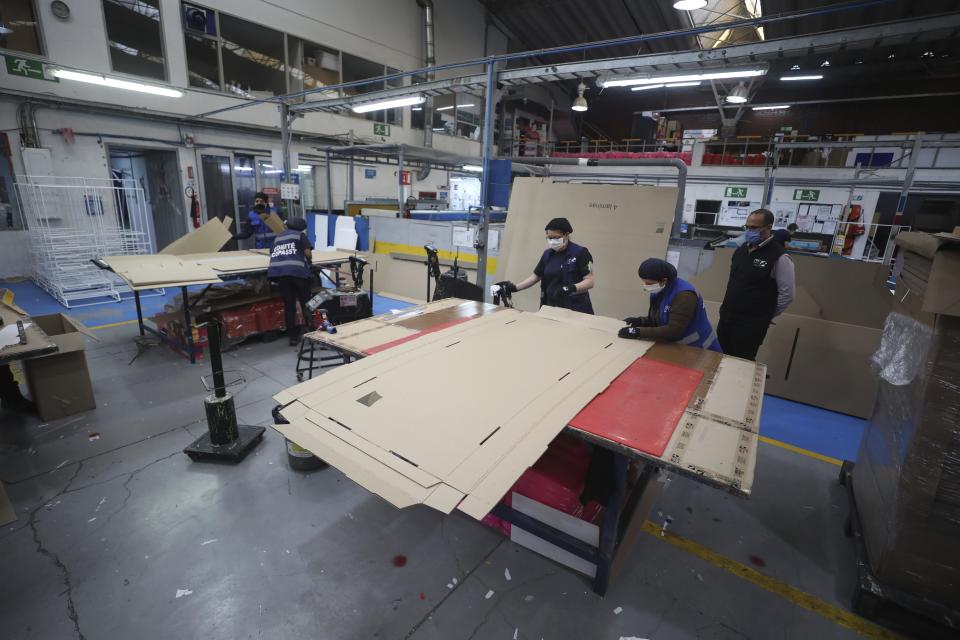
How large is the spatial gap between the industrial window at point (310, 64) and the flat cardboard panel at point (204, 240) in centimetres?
578

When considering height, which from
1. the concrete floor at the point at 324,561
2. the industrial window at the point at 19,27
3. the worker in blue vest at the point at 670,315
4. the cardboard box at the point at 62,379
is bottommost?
the concrete floor at the point at 324,561

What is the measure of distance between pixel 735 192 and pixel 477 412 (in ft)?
40.4

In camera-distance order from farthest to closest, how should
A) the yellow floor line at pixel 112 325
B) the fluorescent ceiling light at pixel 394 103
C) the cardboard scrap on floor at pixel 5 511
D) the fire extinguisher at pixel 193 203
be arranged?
the fire extinguisher at pixel 193 203, the fluorescent ceiling light at pixel 394 103, the yellow floor line at pixel 112 325, the cardboard scrap on floor at pixel 5 511

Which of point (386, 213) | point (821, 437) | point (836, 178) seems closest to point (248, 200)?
point (386, 213)

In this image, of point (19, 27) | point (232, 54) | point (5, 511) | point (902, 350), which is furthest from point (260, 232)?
point (902, 350)

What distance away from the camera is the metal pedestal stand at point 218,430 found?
2.81m

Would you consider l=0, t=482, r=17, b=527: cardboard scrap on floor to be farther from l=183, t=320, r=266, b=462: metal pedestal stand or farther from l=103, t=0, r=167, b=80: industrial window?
l=103, t=0, r=167, b=80: industrial window

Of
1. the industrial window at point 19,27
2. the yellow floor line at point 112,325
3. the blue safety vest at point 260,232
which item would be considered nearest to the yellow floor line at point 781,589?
the yellow floor line at point 112,325

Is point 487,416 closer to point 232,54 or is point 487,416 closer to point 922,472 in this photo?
point 922,472

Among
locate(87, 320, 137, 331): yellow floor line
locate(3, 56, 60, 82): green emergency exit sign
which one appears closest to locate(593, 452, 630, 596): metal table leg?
locate(87, 320, 137, 331): yellow floor line

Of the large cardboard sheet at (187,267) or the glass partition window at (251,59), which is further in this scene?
the glass partition window at (251,59)

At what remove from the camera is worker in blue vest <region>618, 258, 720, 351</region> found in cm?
244

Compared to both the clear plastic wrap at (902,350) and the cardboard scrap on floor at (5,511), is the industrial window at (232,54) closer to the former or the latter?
the cardboard scrap on floor at (5,511)

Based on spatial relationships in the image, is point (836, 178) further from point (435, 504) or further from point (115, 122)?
point (115, 122)
